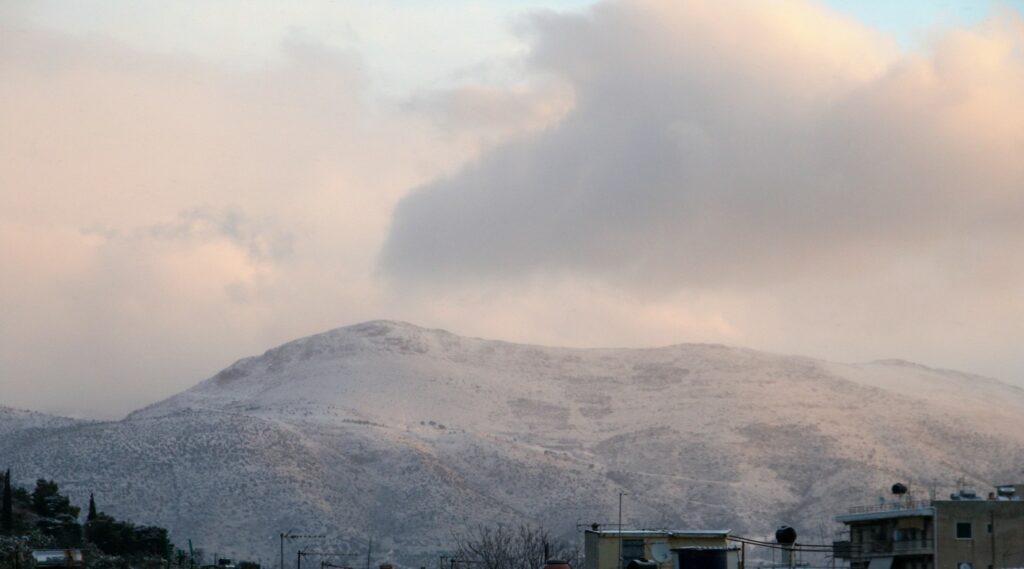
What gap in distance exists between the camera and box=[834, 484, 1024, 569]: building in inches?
2509

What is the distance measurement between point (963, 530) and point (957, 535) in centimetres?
26

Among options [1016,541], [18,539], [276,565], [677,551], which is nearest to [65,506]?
[18,539]

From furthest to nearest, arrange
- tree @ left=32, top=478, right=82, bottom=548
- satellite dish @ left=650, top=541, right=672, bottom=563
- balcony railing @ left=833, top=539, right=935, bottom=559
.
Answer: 1. tree @ left=32, top=478, right=82, bottom=548
2. balcony railing @ left=833, top=539, right=935, bottom=559
3. satellite dish @ left=650, top=541, right=672, bottom=563

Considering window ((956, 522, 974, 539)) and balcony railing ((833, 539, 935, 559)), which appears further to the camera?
balcony railing ((833, 539, 935, 559))

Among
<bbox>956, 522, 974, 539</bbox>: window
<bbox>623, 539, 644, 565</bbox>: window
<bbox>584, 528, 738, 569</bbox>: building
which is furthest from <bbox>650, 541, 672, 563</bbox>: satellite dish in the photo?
<bbox>956, 522, 974, 539</bbox>: window

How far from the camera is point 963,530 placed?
6488cm

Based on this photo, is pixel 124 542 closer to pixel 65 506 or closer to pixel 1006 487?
pixel 65 506

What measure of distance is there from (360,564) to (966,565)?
142079mm

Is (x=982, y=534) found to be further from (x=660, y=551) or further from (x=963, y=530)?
(x=660, y=551)

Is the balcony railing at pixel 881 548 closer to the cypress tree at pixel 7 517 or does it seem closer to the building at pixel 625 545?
the building at pixel 625 545

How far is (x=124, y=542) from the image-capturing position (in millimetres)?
120125

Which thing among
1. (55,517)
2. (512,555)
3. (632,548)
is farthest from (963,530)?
(512,555)

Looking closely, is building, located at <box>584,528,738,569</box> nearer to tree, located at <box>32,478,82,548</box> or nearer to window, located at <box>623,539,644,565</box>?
window, located at <box>623,539,644,565</box>

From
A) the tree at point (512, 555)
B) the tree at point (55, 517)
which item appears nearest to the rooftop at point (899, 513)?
the tree at point (512, 555)
